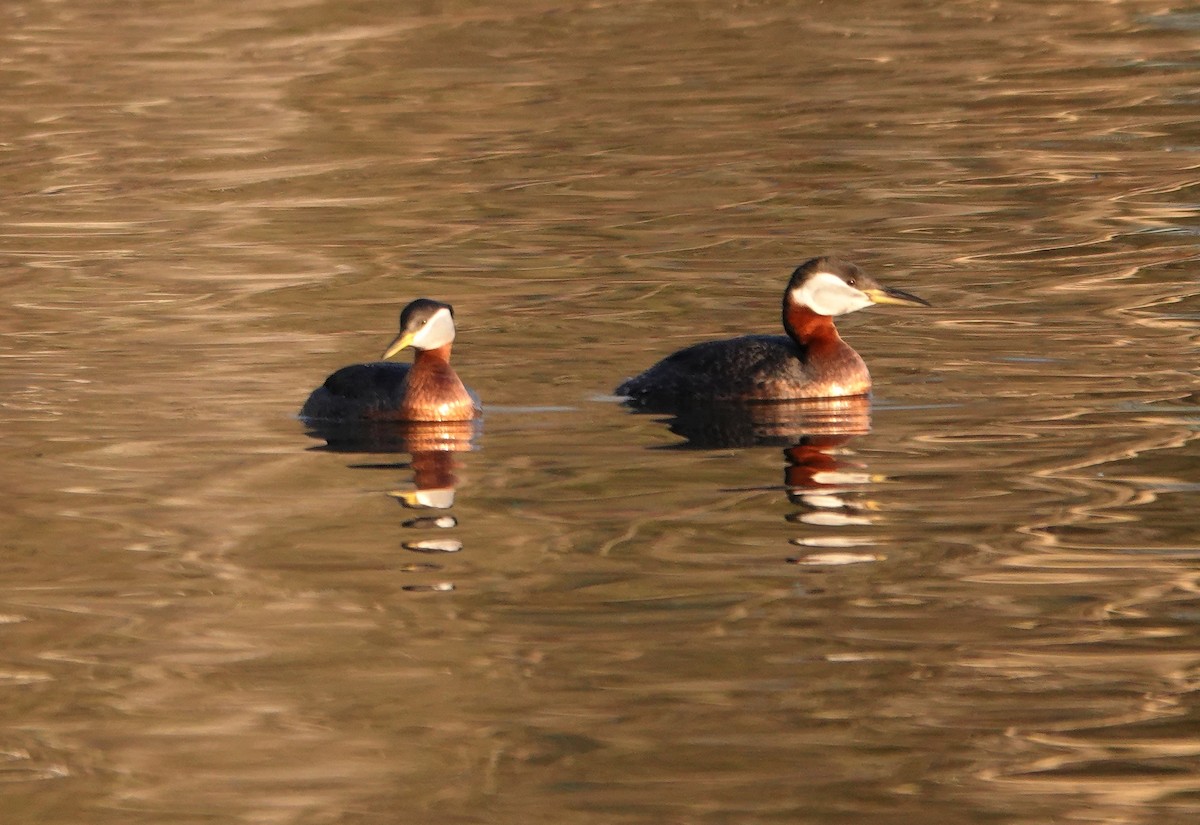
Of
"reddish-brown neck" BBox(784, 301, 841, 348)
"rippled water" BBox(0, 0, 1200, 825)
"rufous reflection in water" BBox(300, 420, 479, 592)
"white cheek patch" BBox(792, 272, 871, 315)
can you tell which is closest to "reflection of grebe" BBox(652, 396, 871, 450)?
"rippled water" BBox(0, 0, 1200, 825)

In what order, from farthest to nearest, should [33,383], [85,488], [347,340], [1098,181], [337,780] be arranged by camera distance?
[1098,181] → [347,340] → [33,383] → [85,488] → [337,780]

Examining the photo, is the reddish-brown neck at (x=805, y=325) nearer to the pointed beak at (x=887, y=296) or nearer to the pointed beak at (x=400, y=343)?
the pointed beak at (x=887, y=296)

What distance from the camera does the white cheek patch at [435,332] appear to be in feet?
47.8

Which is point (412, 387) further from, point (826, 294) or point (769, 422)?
point (826, 294)

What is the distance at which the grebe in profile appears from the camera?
1495 cm

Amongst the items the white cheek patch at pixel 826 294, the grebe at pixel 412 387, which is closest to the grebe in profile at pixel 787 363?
the white cheek patch at pixel 826 294

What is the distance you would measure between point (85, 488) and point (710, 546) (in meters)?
3.69

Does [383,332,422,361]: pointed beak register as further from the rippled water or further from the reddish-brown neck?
the reddish-brown neck

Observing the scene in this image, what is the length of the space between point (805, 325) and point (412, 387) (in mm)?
2747

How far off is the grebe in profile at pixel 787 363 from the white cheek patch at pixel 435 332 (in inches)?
51.5

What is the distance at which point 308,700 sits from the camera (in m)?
8.98

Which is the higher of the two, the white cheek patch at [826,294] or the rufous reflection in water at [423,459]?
the white cheek patch at [826,294]

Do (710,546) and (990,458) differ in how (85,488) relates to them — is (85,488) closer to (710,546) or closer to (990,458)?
(710,546)

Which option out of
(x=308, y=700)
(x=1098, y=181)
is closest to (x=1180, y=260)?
(x=1098, y=181)
